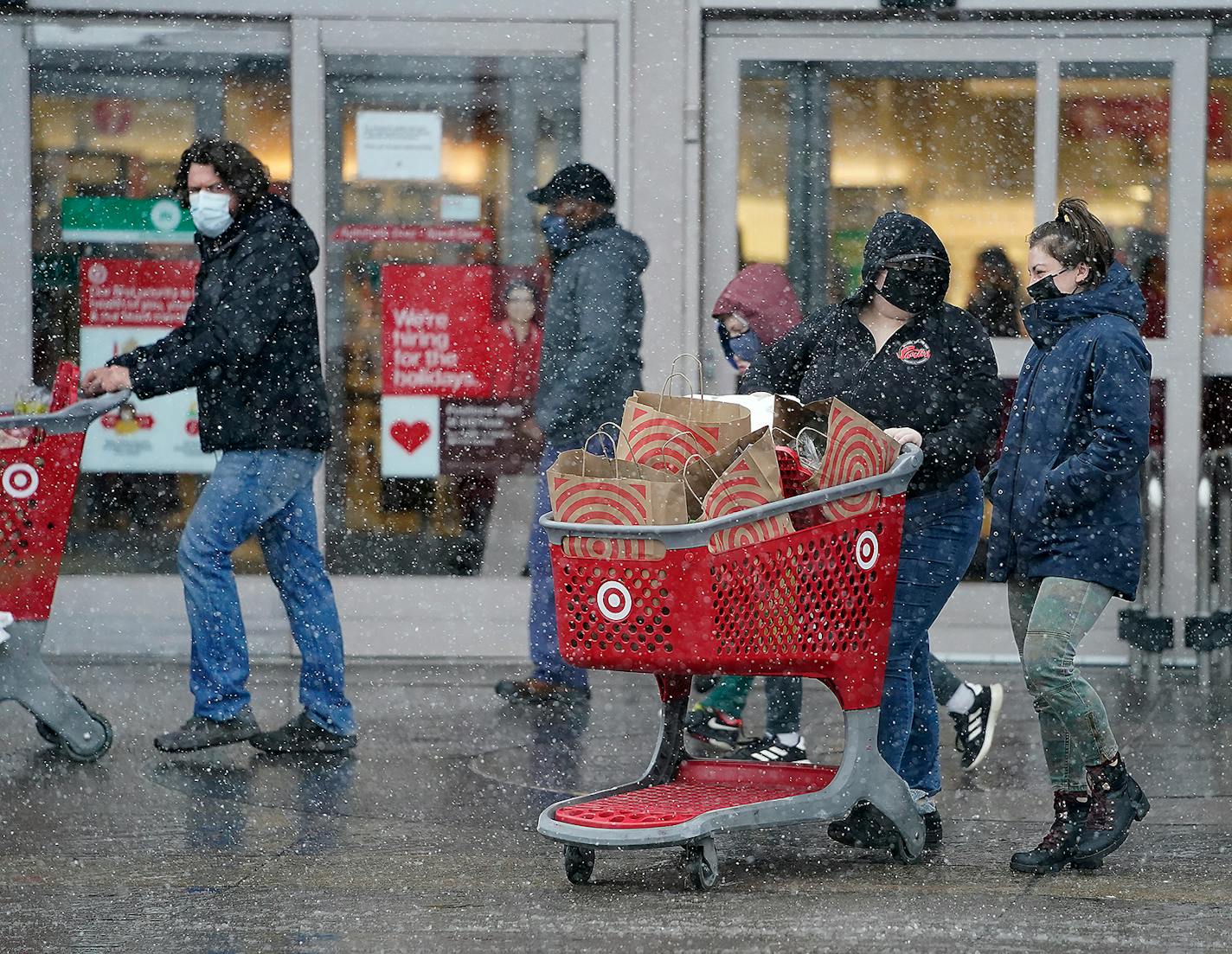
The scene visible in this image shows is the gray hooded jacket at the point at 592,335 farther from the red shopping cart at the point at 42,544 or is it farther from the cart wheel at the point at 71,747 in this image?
the cart wheel at the point at 71,747

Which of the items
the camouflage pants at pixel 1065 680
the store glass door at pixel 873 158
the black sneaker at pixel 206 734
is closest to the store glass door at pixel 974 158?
the store glass door at pixel 873 158

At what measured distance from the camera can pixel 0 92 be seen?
903cm

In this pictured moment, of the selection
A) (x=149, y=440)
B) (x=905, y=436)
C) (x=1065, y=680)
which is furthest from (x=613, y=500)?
(x=149, y=440)

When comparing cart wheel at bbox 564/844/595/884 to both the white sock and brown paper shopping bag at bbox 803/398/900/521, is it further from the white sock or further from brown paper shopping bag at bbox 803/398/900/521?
the white sock

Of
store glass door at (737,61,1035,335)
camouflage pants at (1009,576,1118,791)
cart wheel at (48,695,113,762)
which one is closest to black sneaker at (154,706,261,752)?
cart wheel at (48,695,113,762)

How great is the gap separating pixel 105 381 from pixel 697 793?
8.95ft

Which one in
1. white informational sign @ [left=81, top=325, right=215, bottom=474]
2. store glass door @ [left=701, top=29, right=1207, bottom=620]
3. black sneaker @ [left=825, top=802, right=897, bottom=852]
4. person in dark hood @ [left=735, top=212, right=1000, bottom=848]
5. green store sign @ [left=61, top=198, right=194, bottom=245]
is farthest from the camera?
white informational sign @ [left=81, top=325, right=215, bottom=474]

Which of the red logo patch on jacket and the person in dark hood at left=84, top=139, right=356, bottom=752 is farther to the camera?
the person in dark hood at left=84, top=139, right=356, bottom=752

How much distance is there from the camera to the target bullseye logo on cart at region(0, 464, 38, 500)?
660 centimetres

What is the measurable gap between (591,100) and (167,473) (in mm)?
2686

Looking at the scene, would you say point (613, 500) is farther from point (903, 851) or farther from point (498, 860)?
point (903, 851)

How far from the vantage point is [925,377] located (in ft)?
18.4

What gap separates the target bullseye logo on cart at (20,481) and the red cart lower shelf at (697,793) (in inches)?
98.6

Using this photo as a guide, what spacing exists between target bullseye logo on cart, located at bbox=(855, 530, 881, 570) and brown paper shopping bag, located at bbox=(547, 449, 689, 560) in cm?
51
